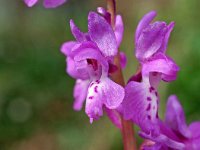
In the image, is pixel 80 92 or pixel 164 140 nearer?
pixel 164 140

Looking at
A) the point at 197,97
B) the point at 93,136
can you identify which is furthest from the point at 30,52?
the point at 197,97

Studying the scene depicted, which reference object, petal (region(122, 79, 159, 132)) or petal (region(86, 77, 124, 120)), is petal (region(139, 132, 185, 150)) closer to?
petal (region(122, 79, 159, 132))

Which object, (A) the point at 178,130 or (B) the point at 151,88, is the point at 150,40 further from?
(A) the point at 178,130

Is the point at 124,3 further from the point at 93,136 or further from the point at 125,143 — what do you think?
the point at 125,143

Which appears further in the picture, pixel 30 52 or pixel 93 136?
pixel 30 52

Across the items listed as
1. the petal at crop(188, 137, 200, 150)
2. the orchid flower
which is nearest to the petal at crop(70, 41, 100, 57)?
the orchid flower

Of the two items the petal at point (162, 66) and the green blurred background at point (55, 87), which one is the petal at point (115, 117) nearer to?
the petal at point (162, 66)

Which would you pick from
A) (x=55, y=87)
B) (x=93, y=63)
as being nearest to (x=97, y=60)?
(x=93, y=63)

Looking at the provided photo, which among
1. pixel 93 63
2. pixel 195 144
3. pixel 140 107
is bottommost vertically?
pixel 195 144
